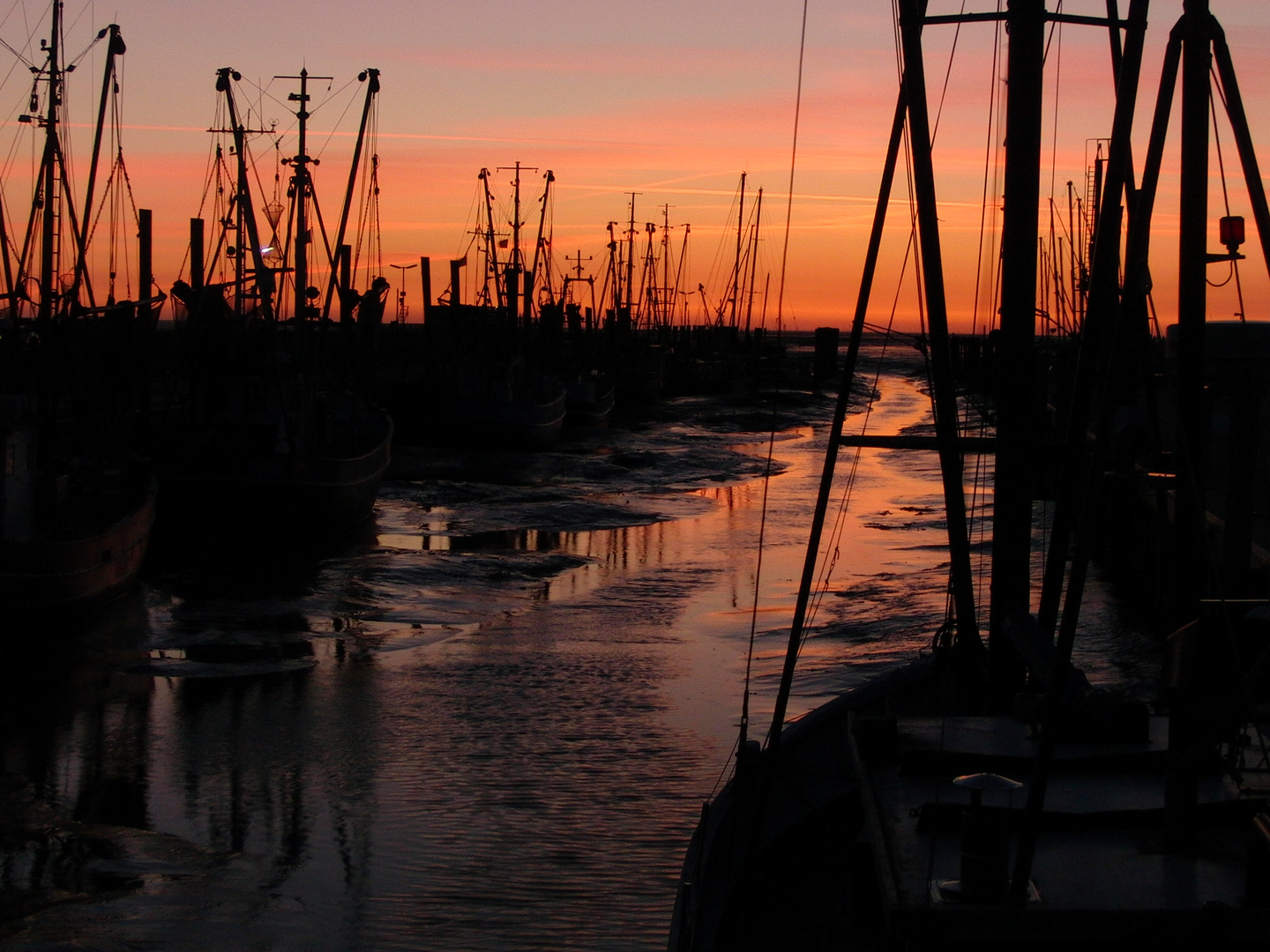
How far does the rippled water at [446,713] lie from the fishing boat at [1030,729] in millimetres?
1511

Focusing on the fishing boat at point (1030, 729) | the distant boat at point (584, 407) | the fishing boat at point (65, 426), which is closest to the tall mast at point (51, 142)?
the fishing boat at point (65, 426)

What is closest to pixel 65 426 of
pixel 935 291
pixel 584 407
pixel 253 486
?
pixel 253 486

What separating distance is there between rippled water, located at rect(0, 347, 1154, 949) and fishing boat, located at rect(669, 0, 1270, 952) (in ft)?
4.96

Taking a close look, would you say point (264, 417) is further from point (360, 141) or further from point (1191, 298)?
point (1191, 298)

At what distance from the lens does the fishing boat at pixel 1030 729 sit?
15.9 feet

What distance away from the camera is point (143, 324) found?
90.6 ft

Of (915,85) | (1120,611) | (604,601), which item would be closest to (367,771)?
(915,85)

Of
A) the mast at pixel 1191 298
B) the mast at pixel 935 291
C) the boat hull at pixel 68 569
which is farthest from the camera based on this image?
the boat hull at pixel 68 569

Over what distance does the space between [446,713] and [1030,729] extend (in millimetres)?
8657

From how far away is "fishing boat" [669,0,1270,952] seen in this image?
4.83m

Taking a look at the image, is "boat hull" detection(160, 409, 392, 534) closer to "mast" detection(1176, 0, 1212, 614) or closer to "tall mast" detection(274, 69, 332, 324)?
"tall mast" detection(274, 69, 332, 324)

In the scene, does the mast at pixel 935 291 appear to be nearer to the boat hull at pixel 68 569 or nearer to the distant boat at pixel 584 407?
the boat hull at pixel 68 569

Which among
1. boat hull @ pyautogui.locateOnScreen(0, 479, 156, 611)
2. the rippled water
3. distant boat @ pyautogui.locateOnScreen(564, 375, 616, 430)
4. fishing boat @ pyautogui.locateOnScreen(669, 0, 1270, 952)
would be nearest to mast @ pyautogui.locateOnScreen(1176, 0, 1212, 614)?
fishing boat @ pyautogui.locateOnScreen(669, 0, 1270, 952)

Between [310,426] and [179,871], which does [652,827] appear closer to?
[179,871]
